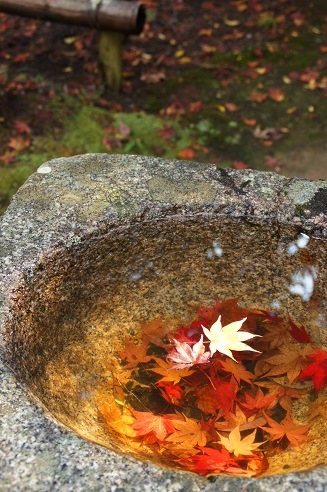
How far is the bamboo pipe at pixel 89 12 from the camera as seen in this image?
448 cm

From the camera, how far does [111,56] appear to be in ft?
16.3

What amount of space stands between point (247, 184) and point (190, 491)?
4.37 feet

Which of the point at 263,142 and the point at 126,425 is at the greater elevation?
the point at 126,425

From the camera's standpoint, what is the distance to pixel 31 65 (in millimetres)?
5301

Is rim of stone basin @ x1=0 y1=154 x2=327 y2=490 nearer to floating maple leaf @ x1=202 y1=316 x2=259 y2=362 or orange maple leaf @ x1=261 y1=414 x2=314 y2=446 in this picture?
floating maple leaf @ x1=202 y1=316 x2=259 y2=362

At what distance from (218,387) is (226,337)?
18 centimetres

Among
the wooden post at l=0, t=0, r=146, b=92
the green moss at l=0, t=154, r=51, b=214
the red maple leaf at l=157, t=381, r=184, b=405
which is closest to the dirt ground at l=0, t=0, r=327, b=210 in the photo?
the green moss at l=0, t=154, r=51, b=214

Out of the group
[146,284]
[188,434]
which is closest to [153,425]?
[188,434]

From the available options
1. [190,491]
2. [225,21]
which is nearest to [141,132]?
[225,21]

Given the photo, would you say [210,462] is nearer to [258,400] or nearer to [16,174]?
[258,400]

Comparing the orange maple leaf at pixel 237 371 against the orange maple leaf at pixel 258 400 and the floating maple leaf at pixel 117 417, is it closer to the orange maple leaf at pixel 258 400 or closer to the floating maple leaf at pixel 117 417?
the orange maple leaf at pixel 258 400

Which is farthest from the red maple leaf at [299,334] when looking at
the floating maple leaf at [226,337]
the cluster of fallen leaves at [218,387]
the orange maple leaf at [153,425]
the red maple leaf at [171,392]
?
the orange maple leaf at [153,425]

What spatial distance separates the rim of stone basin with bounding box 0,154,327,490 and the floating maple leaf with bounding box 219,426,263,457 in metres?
0.48

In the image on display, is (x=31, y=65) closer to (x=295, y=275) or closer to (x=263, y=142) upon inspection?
(x=263, y=142)
